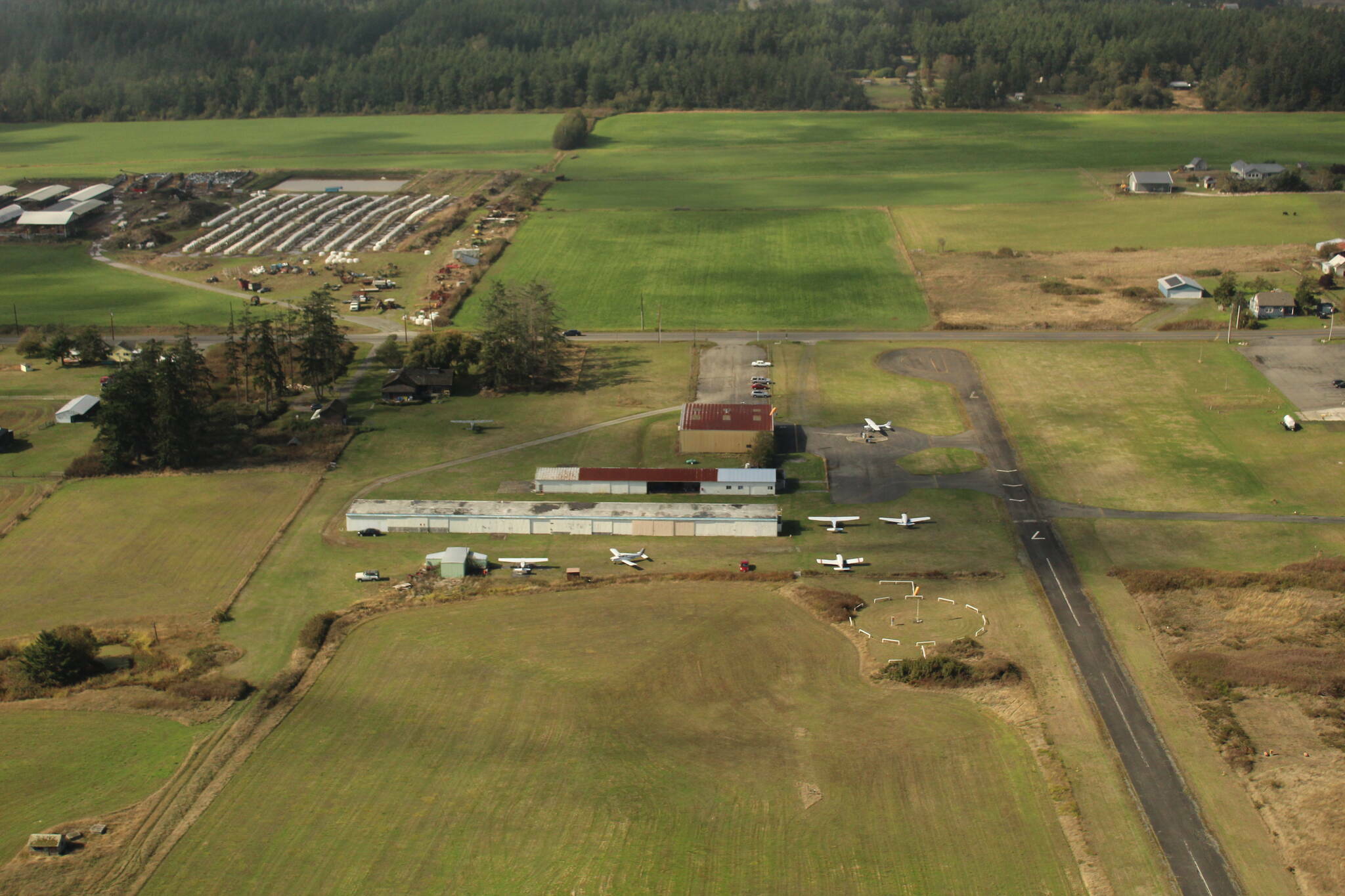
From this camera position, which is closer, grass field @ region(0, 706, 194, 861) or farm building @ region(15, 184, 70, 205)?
grass field @ region(0, 706, 194, 861)

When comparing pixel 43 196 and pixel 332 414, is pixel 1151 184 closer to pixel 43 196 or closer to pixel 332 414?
pixel 332 414

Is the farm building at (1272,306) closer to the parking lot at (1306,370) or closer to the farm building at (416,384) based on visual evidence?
the parking lot at (1306,370)

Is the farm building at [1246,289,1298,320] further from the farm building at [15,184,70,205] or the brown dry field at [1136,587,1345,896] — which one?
the farm building at [15,184,70,205]

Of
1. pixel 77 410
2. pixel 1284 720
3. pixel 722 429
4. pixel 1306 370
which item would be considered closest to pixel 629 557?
pixel 722 429

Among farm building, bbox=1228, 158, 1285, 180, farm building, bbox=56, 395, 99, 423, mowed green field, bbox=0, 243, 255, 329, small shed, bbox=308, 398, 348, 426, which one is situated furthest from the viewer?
farm building, bbox=1228, 158, 1285, 180

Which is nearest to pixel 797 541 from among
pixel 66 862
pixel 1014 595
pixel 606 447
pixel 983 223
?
pixel 1014 595

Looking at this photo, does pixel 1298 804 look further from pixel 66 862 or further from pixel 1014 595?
pixel 66 862

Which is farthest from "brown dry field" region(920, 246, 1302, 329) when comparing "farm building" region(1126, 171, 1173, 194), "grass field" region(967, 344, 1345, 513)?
"farm building" region(1126, 171, 1173, 194)

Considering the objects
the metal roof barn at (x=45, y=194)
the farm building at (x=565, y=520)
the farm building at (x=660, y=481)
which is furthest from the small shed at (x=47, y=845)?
the metal roof barn at (x=45, y=194)
